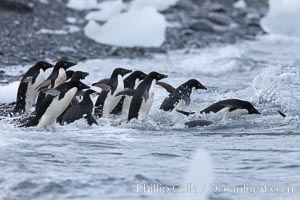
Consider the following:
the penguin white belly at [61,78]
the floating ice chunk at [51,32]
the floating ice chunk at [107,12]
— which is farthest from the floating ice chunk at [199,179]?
the floating ice chunk at [107,12]

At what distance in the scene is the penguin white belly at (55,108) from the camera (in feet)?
22.9

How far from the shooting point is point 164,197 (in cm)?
474

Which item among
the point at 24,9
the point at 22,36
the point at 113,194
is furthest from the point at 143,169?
the point at 24,9

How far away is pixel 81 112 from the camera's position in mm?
7082

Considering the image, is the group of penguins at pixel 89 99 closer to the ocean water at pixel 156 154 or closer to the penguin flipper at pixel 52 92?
the penguin flipper at pixel 52 92

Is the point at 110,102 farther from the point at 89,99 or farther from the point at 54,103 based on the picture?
the point at 54,103

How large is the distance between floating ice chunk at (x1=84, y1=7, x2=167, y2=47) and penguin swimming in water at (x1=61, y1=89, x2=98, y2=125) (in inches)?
255

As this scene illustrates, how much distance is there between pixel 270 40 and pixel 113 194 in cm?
1214

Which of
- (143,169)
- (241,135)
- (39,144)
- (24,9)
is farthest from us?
(24,9)

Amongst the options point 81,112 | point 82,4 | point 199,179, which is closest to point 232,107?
point 81,112

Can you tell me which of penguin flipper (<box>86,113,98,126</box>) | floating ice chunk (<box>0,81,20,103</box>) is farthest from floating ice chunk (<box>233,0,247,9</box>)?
penguin flipper (<box>86,113,98,126</box>)

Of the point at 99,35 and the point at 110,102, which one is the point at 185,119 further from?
the point at 99,35

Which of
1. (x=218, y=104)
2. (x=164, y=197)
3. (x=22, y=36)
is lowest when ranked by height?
(x=164, y=197)

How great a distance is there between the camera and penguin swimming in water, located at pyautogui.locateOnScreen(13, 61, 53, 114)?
316 inches
